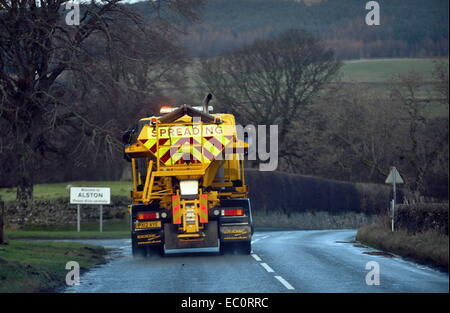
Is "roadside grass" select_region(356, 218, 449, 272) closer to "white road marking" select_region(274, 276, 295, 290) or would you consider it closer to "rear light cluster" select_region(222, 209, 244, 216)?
"white road marking" select_region(274, 276, 295, 290)

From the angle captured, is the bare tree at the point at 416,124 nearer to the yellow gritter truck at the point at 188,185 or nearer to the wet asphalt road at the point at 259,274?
the wet asphalt road at the point at 259,274

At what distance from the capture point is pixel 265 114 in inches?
2383

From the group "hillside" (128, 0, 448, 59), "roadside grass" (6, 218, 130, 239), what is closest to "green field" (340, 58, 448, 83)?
"hillside" (128, 0, 448, 59)

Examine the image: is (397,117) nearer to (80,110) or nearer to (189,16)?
(189,16)

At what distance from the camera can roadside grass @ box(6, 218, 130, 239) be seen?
111 feet

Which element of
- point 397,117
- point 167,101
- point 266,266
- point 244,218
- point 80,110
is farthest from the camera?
point 397,117

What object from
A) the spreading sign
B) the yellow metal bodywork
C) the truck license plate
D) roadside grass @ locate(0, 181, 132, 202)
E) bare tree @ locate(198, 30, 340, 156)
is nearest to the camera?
the yellow metal bodywork

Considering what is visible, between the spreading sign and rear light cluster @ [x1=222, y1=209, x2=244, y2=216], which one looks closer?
rear light cluster @ [x1=222, y1=209, x2=244, y2=216]

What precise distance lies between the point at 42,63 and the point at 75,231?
30.5ft

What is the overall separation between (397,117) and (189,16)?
2188 centimetres

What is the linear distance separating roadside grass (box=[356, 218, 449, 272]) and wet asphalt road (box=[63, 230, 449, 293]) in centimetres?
46

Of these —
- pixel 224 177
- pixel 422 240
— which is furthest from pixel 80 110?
pixel 422 240

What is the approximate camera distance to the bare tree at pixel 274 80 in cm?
5978

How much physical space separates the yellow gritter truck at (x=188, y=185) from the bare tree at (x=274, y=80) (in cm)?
3895
